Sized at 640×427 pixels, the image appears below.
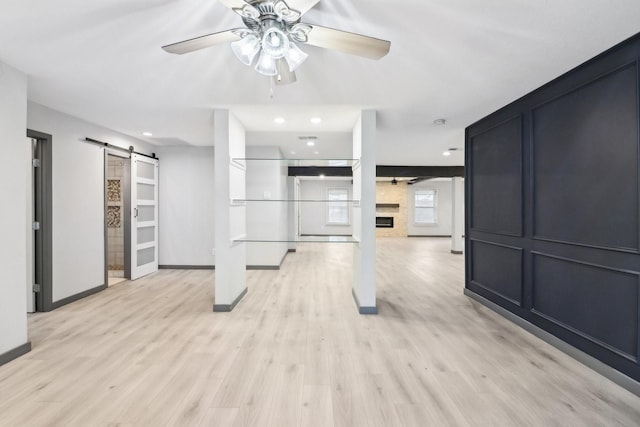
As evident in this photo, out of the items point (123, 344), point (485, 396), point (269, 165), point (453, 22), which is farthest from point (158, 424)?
point (269, 165)

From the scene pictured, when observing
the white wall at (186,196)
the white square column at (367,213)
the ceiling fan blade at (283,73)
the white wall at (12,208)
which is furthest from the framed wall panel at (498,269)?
the white wall at (12,208)

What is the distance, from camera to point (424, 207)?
1278cm

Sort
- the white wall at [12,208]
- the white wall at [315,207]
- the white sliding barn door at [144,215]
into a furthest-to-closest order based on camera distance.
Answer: the white wall at [315,207]
the white sliding barn door at [144,215]
the white wall at [12,208]

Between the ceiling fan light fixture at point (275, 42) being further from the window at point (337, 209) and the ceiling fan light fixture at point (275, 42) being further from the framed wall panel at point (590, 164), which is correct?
the window at point (337, 209)

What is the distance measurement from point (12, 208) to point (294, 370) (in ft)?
8.35

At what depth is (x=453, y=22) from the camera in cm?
182

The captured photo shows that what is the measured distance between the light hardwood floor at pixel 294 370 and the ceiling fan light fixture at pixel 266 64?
2019 millimetres

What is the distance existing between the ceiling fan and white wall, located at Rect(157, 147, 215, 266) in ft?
13.7

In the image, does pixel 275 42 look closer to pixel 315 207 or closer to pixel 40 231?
pixel 40 231

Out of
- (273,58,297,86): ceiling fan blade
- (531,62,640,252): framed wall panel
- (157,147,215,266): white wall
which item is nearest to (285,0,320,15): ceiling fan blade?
(273,58,297,86): ceiling fan blade

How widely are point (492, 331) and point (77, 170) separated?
5.15m

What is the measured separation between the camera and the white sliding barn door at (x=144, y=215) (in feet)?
16.3

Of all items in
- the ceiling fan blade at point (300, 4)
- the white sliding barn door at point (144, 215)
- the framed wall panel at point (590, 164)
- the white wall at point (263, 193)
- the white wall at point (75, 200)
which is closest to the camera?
the ceiling fan blade at point (300, 4)

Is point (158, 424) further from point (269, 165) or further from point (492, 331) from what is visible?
point (269, 165)
